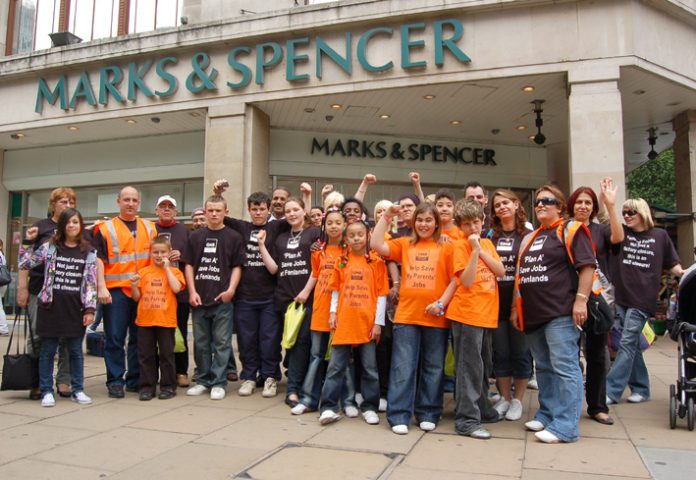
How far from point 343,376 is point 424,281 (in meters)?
1.09

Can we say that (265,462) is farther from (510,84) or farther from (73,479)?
(510,84)

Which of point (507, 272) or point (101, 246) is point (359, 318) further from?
point (101, 246)

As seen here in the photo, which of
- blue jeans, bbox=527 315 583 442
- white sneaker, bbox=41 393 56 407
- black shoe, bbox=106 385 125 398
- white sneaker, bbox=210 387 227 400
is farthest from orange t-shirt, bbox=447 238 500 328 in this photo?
white sneaker, bbox=41 393 56 407

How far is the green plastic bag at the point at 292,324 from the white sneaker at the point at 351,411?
0.79 m

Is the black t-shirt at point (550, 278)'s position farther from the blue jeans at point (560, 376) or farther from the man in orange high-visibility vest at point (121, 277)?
the man in orange high-visibility vest at point (121, 277)

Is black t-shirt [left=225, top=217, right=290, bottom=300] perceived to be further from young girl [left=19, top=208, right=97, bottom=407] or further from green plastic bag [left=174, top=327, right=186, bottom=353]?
young girl [left=19, top=208, right=97, bottom=407]

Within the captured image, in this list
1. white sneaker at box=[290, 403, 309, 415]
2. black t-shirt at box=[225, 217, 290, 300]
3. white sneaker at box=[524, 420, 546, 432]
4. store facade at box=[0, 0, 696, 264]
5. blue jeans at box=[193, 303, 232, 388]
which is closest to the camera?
white sneaker at box=[524, 420, 546, 432]

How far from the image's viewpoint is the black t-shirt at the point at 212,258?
5617 millimetres

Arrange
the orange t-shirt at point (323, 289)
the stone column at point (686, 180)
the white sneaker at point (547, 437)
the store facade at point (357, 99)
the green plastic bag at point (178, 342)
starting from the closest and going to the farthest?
1. the white sneaker at point (547, 437)
2. the orange t-shirt at point (323, 289)
3. the green plastic bag at point (178, 342)
4. the store facade at point (357, 99)
5. the stone column at point (686, 180)

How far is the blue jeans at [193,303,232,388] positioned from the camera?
18.3 ft

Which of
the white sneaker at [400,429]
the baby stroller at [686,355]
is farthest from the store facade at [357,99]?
the white sneaker at [400,429]

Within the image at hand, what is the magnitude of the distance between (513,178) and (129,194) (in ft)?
36.5

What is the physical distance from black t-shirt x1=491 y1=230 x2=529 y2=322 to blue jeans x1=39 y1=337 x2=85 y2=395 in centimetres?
393

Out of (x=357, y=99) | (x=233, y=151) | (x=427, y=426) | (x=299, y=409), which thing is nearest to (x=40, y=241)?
(x=299, y=409)
